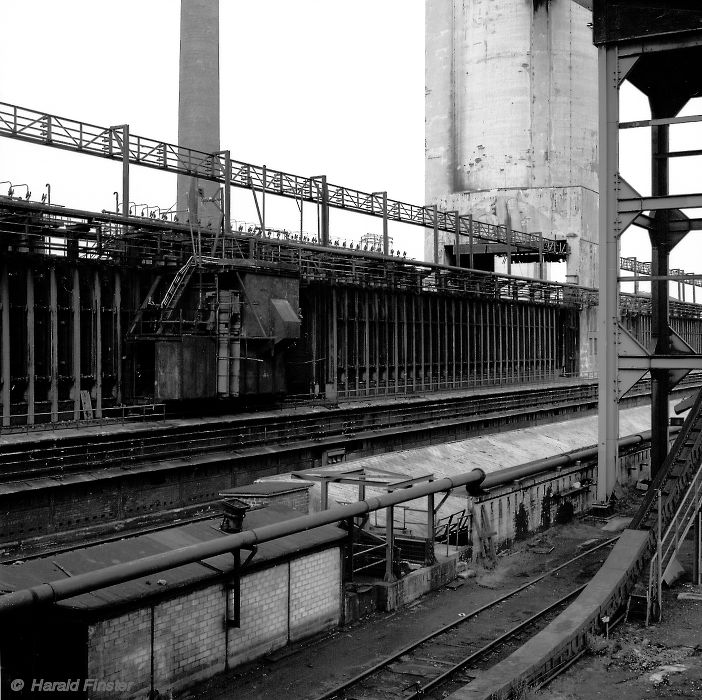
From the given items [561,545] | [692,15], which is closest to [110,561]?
[561,545]

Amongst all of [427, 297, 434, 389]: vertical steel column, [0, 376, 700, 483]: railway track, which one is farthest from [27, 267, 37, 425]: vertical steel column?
[427, 297, 434, 389]: vertical steel column

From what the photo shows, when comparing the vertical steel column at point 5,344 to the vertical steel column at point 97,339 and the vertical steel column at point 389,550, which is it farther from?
the vertical steel column at point 389,550

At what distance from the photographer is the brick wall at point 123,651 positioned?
819cm

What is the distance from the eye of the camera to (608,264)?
51.6 ft

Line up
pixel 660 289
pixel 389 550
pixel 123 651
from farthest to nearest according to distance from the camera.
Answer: pixel 660 289, pixel 389 550, pixel 123 651

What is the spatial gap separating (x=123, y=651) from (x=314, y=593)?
3062mm

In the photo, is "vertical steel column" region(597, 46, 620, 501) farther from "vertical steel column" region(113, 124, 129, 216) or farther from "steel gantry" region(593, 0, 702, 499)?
"vertical steel column" region(113, 124, 129, 216)

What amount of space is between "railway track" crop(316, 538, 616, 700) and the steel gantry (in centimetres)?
334

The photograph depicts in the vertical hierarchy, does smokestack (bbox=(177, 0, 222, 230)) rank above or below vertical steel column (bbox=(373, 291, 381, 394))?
above

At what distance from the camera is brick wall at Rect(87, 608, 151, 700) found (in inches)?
322

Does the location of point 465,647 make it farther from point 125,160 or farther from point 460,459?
point 125,160

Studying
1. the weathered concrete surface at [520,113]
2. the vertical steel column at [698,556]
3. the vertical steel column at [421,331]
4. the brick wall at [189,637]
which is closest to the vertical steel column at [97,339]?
the brick wall at [189,637]

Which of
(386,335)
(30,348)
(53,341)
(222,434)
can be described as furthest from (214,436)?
(386,335)

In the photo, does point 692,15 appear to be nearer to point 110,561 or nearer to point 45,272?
point 110,561
